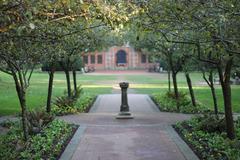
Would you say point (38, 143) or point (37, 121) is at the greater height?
point (37, 121)

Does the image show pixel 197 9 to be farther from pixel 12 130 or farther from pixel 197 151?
pixel 12 130

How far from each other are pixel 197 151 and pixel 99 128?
4.72 m

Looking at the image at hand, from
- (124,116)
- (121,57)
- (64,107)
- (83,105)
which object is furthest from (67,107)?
(121,57)

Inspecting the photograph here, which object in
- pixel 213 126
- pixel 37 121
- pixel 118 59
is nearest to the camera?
pixel 213 126

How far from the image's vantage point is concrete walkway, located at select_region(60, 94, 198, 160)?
10.5 m

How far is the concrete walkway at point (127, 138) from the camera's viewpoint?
10500 millimetres

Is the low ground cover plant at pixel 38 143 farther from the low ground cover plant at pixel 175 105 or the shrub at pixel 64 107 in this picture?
the low ground cover plant at pixel 175 105

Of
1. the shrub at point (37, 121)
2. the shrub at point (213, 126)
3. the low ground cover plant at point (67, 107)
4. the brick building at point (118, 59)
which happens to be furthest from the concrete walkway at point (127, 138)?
the brick building at point (118, 59)

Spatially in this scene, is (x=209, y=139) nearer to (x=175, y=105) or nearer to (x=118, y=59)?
(x=175, y=105)

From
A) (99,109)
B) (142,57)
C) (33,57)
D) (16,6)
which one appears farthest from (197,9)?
(142,57)

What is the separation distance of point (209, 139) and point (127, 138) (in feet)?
7.86

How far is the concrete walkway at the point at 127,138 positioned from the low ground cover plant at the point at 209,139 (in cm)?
24

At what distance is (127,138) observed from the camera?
41.7ft

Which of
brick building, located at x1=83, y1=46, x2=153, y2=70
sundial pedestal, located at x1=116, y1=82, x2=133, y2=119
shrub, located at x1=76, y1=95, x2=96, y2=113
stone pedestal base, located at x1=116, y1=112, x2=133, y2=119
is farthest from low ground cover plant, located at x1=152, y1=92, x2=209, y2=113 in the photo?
brick building, located at x1=83, y1=46, x2=153, y2=70
